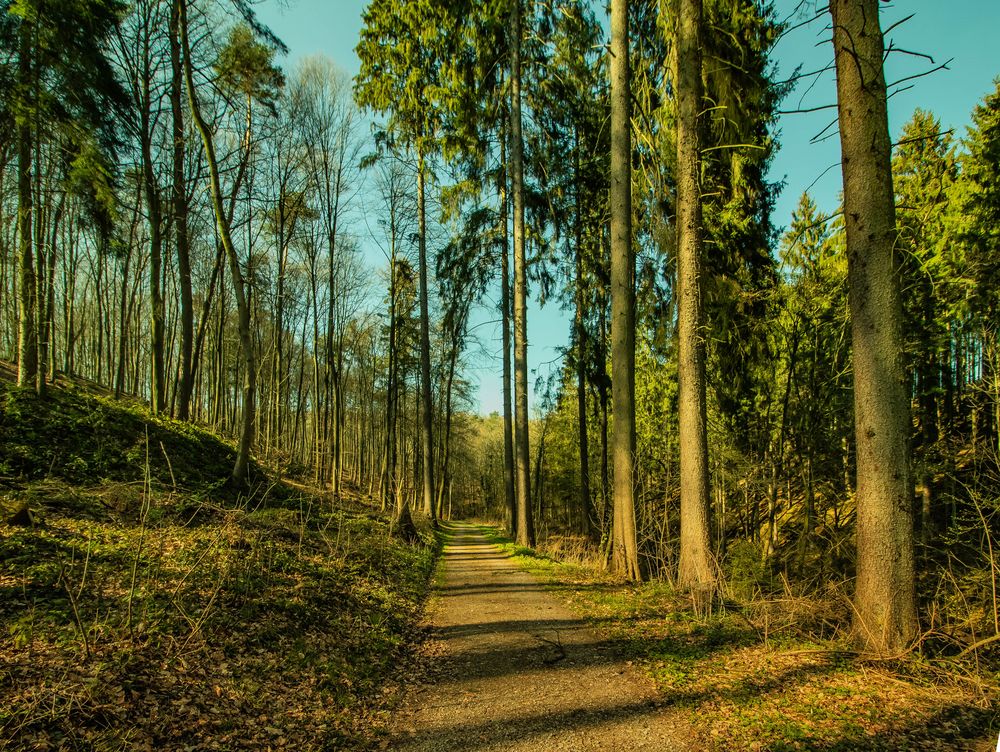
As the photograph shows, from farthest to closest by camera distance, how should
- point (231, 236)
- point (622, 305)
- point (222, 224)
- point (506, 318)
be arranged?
Answer: point (506, 318) < point (231, 236) < point (222, 224) < point (622, 305)

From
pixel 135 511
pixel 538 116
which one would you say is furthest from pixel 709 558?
pixel 538 116

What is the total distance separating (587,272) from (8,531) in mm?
13653

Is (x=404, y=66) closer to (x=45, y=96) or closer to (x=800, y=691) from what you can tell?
(x=45, y=96)

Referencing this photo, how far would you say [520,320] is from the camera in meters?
13.5

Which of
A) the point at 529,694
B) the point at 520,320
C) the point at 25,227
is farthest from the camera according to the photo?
the point at 520,320

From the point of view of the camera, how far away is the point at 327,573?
7.23 metres

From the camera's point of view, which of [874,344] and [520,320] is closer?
[874,344]

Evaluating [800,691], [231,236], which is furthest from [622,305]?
[231,236]

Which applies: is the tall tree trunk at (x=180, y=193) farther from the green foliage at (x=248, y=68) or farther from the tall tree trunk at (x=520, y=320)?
the tall tree trunk at (x=520, y=320)

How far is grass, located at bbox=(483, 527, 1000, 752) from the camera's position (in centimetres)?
315

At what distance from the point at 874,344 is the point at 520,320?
953cm

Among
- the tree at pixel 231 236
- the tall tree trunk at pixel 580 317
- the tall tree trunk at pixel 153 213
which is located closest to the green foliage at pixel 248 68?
the tree at pixel 231 236

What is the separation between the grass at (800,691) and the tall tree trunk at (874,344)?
1.44 feet

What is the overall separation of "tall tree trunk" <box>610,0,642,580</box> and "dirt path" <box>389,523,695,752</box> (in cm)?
190
